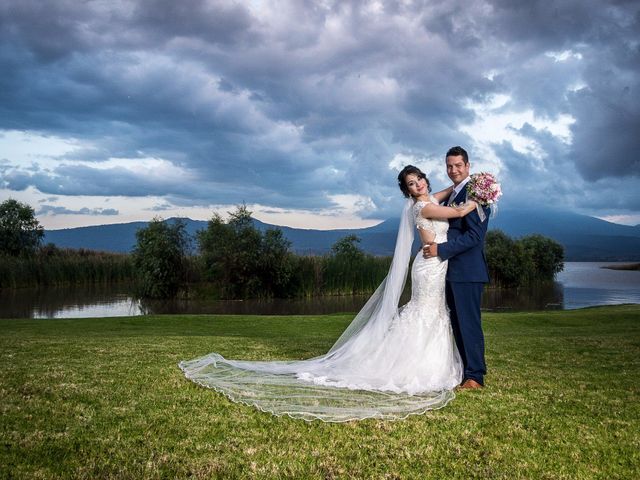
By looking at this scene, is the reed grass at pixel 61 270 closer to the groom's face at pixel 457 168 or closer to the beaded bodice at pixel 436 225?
the beaded bodice at pixel 436 225

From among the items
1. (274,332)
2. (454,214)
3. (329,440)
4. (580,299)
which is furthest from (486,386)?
(580,299)

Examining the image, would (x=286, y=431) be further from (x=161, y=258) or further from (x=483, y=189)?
(x=161, y=258)

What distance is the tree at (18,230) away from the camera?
133ft

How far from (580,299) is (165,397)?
98.5 ft

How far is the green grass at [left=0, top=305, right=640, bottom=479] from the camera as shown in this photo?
400 centimetres

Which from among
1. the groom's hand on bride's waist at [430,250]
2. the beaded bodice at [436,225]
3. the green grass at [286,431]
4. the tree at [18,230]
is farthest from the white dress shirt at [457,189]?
the tree at [18,230]

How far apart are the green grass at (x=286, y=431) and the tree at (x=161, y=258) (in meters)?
22.2

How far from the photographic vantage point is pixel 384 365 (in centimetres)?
662

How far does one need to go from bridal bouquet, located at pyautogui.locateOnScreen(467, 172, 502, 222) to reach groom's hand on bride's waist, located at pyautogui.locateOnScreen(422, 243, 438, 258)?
65 cm

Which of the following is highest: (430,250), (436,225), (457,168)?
(457,168)

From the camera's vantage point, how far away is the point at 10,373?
705cm

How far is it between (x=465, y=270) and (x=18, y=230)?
42474 millimetres

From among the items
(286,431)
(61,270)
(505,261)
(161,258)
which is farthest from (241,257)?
(286,431)

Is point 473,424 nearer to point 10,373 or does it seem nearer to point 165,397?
point 165,397
